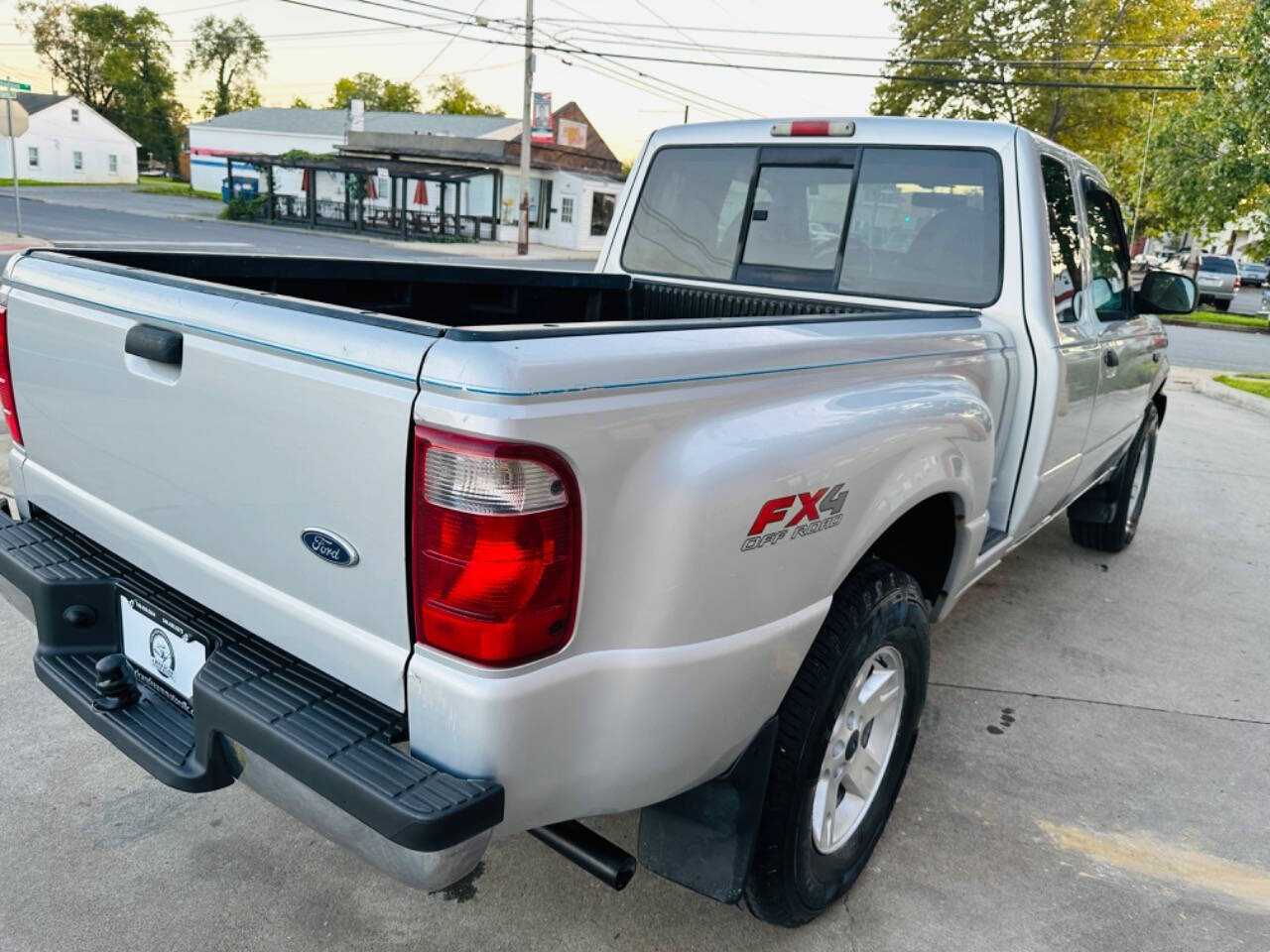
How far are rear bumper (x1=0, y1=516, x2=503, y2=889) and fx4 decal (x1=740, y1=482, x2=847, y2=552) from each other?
643 mm

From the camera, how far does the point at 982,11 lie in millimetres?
35125

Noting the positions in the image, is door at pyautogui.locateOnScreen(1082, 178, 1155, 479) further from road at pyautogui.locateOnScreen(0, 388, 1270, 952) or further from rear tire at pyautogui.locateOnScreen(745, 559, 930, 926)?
rear tire at pyautogui.locateOnScreen(745, 559, 930, 926)

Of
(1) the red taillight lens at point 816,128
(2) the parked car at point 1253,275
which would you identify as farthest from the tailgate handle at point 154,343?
(2) the parked car at point 1253,275

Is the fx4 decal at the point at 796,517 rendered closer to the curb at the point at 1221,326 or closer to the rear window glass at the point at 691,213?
the rear window glass at the point at 691,213

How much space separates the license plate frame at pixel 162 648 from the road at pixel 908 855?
2.08 feet

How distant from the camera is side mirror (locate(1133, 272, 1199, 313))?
4074 mm

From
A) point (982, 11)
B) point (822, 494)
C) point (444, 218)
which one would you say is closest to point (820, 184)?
point (822, 494)

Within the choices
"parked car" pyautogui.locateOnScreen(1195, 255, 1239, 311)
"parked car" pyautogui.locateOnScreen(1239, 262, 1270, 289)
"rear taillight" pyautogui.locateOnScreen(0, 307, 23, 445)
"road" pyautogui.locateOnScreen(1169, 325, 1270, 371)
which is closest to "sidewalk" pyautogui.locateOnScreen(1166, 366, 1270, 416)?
"road" pyautogui.locateOnScreen(1169, 325, 1270, 371)

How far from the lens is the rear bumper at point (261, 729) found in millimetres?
1562

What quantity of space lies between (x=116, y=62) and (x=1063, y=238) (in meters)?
96.7

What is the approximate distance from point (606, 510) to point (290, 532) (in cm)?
59

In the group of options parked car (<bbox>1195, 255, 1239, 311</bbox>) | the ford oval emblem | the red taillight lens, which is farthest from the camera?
parked car (<bbox>1195, 255, 1239, 311</bbox>)

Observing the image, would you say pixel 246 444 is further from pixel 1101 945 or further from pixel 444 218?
pixel 444 218

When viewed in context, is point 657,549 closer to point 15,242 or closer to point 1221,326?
point 15,242
